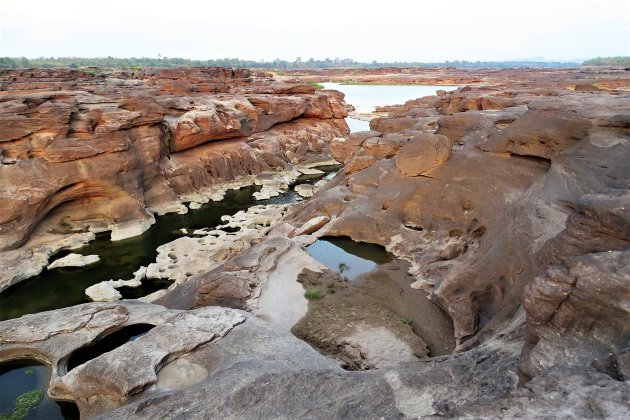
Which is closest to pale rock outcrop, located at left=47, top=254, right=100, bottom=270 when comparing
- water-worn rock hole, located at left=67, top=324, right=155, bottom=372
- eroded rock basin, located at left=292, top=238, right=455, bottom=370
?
water-worn rock hole, located at left=67, top=324, right=155, bottom=372

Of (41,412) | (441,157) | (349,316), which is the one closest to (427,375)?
(349,316)

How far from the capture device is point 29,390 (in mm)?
10922

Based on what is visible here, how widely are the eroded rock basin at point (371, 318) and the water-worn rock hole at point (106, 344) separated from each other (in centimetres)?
441

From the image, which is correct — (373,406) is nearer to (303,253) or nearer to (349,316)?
(349,316)

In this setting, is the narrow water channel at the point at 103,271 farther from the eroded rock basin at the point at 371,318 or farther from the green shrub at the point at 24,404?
the eroded rock basin at the point at 371,318

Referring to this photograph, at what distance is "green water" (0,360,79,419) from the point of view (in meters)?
10.2

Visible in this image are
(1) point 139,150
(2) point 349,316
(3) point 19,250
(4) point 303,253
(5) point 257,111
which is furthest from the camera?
(5) point 257,111

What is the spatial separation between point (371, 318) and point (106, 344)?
24.8 ft

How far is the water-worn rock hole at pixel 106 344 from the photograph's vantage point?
1131 cm

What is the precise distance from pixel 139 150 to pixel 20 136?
609cm

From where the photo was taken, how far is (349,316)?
45.6 feet

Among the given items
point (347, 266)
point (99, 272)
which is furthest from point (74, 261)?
point (347, 266)

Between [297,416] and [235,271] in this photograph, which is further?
[235,271]

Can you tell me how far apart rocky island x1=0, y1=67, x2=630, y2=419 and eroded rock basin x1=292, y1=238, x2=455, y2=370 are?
0.26ft
